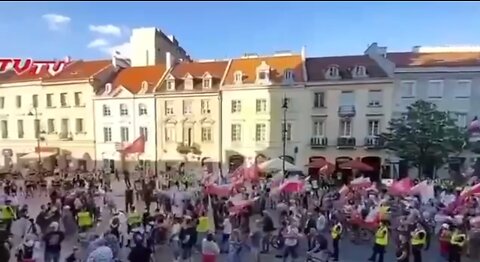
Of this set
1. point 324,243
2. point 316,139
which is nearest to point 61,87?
point 316,139

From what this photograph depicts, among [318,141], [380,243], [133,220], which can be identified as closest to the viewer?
[380,243]

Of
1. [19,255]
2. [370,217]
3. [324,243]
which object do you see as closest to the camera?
[19,255]

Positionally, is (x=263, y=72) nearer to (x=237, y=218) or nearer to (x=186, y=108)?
(x=186, y=108)

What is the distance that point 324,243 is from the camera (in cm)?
459

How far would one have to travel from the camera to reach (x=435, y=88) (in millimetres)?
5227

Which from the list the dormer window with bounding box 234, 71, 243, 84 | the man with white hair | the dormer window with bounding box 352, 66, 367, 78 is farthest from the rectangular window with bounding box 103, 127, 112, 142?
the dormer window with bounding box 352, 66, 367, 78

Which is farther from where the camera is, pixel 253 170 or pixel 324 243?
pixel 253 170

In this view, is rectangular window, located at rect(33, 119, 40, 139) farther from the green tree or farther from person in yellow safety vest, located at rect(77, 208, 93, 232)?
the green tree

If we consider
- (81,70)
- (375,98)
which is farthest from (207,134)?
(375,98)

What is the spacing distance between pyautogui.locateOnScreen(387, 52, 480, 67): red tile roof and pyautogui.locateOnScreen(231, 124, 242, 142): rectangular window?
1.95 metres

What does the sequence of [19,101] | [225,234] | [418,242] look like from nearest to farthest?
[418,242] → [225,234] → [19,101]

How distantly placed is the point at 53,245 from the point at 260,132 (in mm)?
2515

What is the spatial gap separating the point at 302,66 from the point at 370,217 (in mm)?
1945

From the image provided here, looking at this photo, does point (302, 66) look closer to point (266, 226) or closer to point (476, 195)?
point (266, 226)
